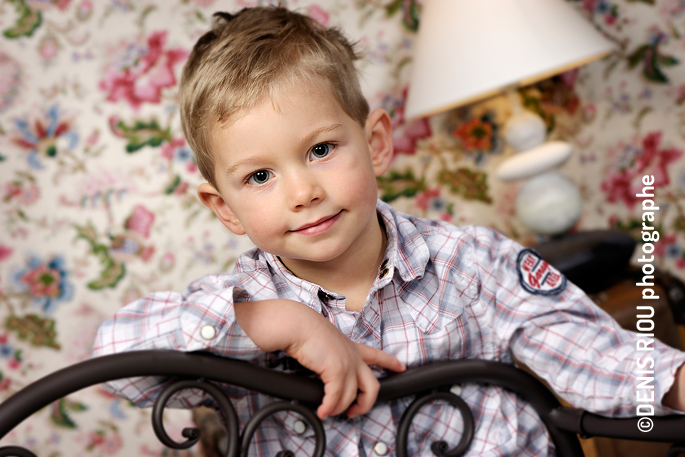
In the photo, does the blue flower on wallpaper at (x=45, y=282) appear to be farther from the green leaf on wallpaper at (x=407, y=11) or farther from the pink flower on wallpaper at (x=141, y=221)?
the green leaf on wallpaper at (x=407, y=11)

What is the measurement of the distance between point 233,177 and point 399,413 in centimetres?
33

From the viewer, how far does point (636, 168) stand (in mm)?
1625

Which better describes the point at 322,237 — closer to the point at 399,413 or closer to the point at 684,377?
the point at 399,413

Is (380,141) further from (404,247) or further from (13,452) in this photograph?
(13,452)

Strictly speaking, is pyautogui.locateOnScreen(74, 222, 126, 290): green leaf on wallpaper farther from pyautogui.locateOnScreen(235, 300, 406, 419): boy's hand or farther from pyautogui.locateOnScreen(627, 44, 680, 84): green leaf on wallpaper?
pyautogui.locateOnScreen(627, 44, 680, 84): green leaf on wallpaper

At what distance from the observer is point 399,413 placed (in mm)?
642

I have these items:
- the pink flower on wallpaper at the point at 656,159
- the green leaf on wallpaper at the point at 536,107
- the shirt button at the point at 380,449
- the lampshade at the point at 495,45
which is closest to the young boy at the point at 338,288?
the shirt button at the point at 380,449

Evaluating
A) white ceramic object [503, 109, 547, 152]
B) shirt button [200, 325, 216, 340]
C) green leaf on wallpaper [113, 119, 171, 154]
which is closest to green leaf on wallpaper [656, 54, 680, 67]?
white ceramic object [503, 109, 547, 152]

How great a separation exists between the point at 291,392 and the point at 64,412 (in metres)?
0.88

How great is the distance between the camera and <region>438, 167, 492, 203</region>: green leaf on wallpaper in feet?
4.90

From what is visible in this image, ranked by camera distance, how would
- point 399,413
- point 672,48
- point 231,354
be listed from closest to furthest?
point 231,354
point 399,413
point 672,48

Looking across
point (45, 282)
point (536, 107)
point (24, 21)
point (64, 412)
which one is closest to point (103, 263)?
point (45, 282)

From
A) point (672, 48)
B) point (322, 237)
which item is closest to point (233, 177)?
point (322, 237)

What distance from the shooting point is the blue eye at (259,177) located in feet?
1.73
